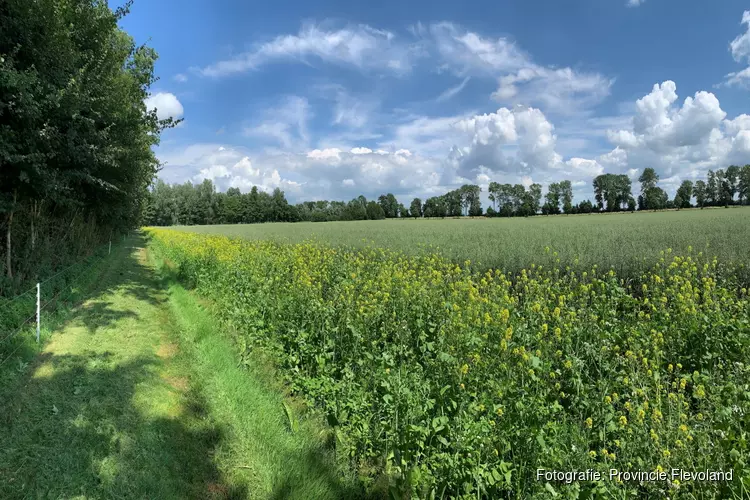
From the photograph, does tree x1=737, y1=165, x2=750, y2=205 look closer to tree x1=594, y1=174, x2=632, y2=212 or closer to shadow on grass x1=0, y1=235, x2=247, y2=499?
tree x1=594, y1=174, x2=632, y2=212

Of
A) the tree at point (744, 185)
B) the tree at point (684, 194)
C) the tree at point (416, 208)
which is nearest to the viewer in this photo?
the tree at point (744, 185)

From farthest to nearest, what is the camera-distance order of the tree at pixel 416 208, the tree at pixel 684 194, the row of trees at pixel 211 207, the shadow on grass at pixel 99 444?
the tree at pixel 416 208 < the row of trees at pixel 211 207 < the tree at pixel 684 194 < the shadow on grass at pixel 99 444

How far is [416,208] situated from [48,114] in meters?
110

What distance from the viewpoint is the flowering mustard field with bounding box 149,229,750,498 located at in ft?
9.23

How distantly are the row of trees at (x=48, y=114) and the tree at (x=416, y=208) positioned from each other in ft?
344

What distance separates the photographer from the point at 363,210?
104938 millimetres

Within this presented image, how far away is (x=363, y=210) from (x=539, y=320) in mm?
100781

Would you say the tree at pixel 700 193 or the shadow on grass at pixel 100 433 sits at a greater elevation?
the tree at pixel 700 193

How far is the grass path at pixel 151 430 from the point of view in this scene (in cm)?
340

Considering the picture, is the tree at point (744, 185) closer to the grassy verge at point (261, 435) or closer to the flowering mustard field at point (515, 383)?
the flowering mustard field at point (515, 383)

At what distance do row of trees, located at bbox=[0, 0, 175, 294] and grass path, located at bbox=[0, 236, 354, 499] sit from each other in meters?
4.92

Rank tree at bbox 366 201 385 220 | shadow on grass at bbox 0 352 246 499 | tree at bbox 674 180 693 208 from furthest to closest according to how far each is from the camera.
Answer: tree at bbox 366 201 385 220, tree at bbox 674 180 693 208, shadow on grass at bbox 0 352 246 499

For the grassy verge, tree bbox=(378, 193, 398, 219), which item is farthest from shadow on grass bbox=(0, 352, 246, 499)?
tree bbox=(378, 193, 398, 219)

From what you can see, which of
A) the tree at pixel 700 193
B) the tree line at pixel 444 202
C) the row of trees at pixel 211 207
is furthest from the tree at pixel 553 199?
the row of trees at pixel 211 207
